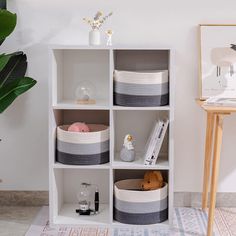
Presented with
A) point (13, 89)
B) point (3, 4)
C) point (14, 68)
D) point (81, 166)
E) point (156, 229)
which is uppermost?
point (3, 4)

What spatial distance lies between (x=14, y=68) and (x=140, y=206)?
1016mm

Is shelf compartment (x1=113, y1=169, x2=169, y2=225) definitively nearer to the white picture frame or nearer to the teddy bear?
the teddy bear

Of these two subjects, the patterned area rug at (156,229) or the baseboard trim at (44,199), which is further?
the baseboard trim at (44,199)

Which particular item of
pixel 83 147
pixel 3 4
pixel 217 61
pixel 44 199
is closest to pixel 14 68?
pixel 3 4

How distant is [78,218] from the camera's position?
2.76m

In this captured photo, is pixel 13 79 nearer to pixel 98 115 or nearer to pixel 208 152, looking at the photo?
pixel 98 115

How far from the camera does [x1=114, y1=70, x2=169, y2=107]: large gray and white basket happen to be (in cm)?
256

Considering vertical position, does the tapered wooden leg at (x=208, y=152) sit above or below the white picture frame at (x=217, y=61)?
below

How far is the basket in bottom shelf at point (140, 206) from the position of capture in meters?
2.62

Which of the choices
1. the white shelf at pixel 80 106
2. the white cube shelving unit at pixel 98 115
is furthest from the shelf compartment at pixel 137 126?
the white shelf at pixel 80 106

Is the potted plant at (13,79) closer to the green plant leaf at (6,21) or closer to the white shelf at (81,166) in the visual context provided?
the green plant leaf at (6,21)

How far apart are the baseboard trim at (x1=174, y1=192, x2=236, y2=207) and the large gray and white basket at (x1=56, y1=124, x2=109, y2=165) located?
0.61 metres

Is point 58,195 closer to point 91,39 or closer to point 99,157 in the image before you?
point 99,157

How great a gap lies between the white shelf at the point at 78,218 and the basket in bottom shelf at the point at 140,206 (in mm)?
108
